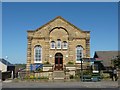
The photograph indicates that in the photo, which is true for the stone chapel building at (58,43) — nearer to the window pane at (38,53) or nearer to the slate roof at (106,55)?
Result: the window pane at (38,53)

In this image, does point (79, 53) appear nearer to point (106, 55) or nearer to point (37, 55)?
point (37, 55)

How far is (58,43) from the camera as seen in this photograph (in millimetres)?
42562

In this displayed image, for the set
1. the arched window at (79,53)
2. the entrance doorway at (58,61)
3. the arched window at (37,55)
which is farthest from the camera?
the entrance doorway at (58,61)

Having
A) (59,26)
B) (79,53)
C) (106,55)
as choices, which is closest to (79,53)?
(79,53)

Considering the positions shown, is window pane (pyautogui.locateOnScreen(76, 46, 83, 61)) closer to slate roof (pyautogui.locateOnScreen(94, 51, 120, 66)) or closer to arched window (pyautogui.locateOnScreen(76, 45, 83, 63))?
arched window (pyautogui.locateOnScreen(76, 45, 83, 63))

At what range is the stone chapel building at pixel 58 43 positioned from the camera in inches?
1656

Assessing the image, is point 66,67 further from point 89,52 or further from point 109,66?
point 109,66

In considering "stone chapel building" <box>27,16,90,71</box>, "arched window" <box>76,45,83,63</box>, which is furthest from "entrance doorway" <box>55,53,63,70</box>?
"arched window" <box>76,45,83,63</box>

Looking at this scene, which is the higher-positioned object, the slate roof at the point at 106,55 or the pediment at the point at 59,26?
the pediment at the point at 59,26

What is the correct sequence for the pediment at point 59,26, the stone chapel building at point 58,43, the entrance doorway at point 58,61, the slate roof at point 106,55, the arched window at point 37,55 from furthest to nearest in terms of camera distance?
the slate roof at point 106,55, the pediment at point 59,26, the entrance doorway at point 58,61, the stone chapel building at point 58,43, the arched window at point 37,55

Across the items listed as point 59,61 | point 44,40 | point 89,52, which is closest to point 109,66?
point 89,52

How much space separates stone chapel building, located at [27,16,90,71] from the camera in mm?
42062

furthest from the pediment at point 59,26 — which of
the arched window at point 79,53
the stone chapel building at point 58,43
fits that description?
the arched window at point 79,53

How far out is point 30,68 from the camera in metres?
41.2
